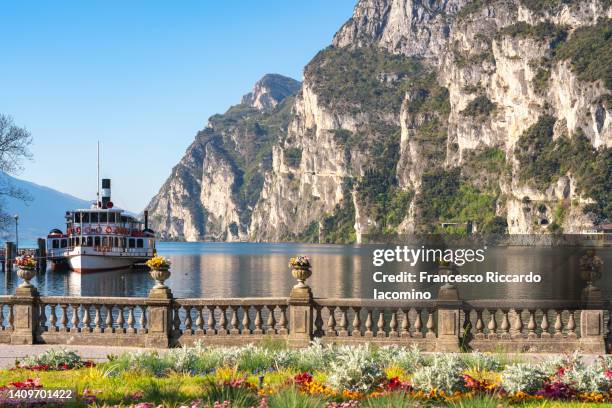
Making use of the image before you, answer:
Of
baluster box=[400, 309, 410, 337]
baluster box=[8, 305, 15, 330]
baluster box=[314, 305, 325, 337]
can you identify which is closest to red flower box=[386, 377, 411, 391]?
baluster box=[400, 309, 410, 337]

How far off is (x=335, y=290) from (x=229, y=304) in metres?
55.6

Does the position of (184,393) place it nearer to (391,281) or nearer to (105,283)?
(391,281)

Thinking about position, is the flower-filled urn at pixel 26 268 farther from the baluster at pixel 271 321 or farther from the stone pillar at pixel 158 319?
the baluster at pixel 271 321

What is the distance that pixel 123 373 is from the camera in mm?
15680

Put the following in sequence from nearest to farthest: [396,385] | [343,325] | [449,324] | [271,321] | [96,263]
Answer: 1. [396,385]
2. [449,324]
3. [343,325]
4. [271,321]
5. [96,263]

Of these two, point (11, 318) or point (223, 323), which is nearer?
point (223, 323)

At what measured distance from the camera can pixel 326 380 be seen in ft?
46.7

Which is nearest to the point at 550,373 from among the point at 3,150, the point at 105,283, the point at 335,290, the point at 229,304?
the point at 229,304

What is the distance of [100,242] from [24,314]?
8360 centimetres

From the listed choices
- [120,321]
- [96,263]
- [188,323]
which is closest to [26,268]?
[120,321]

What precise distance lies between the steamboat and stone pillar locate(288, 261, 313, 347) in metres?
83.3

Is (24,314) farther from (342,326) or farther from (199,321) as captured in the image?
(342,326)

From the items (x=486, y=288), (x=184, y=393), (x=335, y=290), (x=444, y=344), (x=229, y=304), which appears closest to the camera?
(x=184, y=393)

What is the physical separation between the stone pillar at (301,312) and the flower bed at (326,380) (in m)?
4.04
